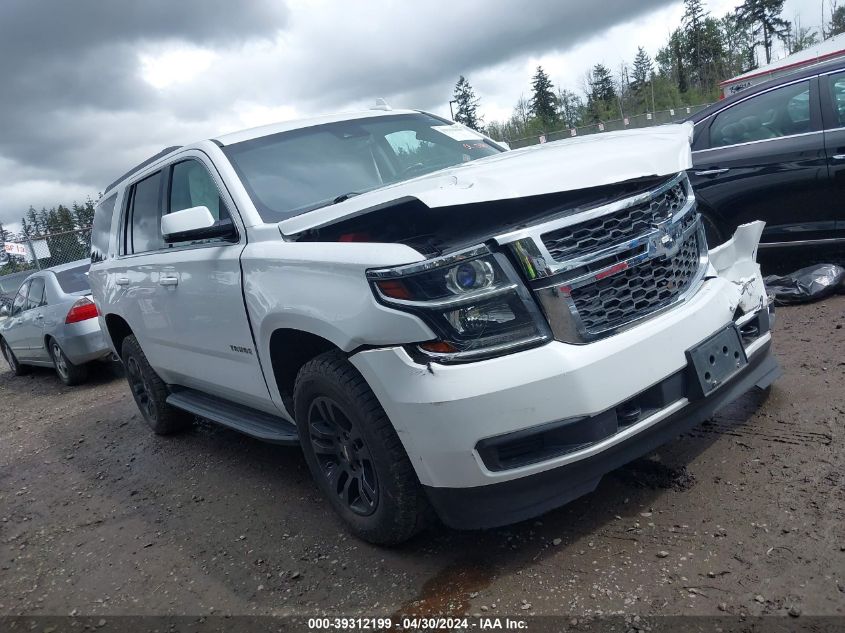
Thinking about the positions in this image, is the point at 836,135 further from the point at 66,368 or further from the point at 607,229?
the point at 66,368

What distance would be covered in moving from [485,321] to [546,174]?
0.60 m

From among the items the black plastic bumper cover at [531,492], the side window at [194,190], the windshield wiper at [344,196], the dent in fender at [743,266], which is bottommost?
the black plastic bumper cover at [531,492]

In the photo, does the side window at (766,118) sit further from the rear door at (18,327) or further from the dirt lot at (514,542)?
the rear door at (18,327)

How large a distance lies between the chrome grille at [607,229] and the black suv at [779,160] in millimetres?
3057

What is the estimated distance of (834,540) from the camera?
2434 mm

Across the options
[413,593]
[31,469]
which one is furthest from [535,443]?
Answer: [31,469]

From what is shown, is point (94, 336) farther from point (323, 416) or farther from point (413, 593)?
point (413, 593)

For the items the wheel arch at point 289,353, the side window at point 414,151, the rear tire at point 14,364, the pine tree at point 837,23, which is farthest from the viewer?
the pine tree at point 837,23

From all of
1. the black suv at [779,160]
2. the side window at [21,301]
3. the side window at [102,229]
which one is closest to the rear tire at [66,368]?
the side window at [21,301]

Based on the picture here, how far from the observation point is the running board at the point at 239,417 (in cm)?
349

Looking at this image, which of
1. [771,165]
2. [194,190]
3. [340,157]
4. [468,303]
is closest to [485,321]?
[468,303]

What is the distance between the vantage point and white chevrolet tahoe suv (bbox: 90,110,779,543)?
2.43 meters

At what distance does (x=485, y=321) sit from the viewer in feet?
8.07

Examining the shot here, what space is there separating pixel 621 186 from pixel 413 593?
5.80ft
